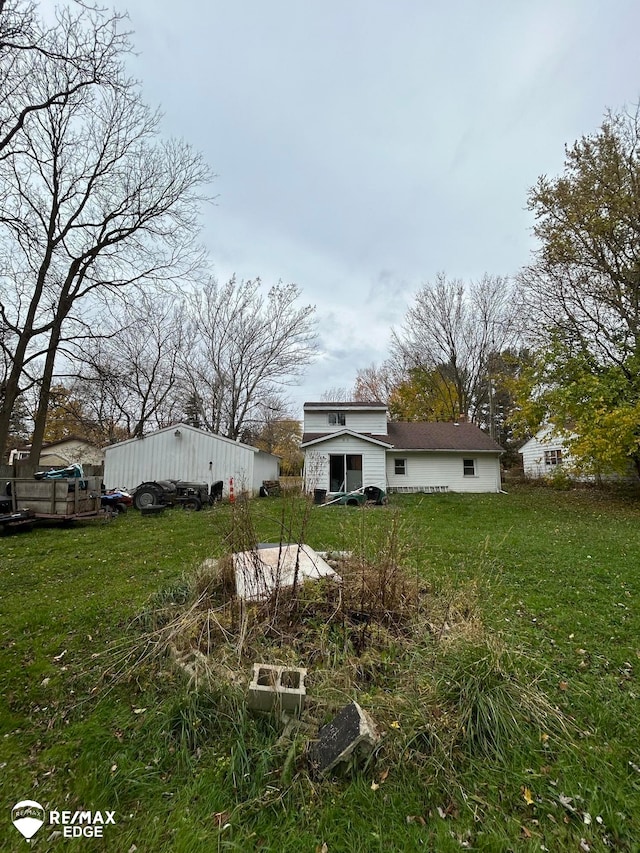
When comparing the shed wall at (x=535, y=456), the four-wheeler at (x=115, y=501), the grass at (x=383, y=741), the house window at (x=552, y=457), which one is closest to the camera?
the grass at (x=383, y=741)

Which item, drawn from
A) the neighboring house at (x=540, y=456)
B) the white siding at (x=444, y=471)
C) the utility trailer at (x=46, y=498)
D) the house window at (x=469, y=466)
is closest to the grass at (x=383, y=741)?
the utility trailer at (x=46, y=498)

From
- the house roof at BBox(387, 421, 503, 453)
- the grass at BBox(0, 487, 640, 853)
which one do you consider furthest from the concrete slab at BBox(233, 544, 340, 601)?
the house roof at BBox(387, 421, 503, 453)

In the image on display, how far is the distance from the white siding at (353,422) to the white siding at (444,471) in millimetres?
1752

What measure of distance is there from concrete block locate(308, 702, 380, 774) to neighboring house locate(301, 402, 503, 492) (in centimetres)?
1233

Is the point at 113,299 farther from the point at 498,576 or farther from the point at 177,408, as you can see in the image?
the point at 498,576

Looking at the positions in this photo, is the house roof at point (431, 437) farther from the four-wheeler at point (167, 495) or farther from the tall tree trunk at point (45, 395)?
the tall tree trunk at point (45, 395)

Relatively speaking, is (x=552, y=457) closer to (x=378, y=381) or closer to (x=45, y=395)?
(x=378, y=381)

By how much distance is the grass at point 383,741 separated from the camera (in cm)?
175

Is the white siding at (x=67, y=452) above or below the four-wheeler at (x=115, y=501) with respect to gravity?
above

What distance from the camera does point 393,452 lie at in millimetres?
17531

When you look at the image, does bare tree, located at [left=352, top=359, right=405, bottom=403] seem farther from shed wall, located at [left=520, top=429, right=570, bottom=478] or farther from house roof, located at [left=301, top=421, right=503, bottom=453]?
house roof, located at [left=301, top=421, right=503, bottom=453]

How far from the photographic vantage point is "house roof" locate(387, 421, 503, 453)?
17.4 meters

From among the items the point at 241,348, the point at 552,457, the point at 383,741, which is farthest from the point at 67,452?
the point at 383,741

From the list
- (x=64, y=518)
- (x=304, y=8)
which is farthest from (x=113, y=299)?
(x=304, y=8)
